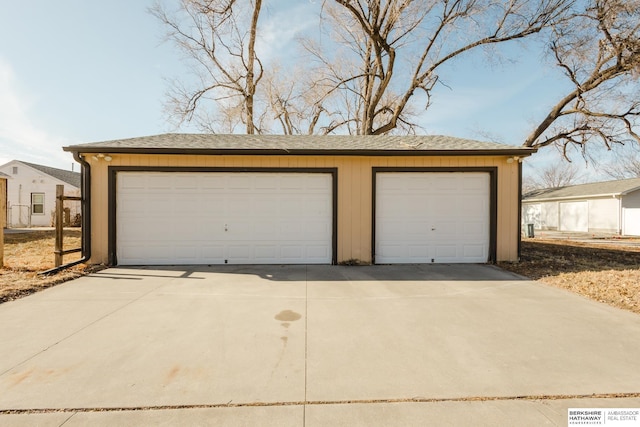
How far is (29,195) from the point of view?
776 inches

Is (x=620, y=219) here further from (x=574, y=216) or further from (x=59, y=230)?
(x=59, y=230)

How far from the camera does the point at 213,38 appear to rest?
15.6 meters

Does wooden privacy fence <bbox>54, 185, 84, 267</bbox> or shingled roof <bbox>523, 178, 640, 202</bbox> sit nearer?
wooden privacy fence <bbox>54, 185, 84, 267</bbox>

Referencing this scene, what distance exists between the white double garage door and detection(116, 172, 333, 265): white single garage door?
0.08 ft

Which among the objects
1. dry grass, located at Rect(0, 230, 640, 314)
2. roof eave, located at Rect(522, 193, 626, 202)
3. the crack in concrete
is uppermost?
roof eave, located at Rect(522, 193, 626, 202)

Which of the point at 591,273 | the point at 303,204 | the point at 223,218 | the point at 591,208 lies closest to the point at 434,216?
the point at 591,273

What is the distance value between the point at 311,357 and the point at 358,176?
5158 mm

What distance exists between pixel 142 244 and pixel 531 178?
56.3m

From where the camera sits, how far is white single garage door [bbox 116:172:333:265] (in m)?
7.06

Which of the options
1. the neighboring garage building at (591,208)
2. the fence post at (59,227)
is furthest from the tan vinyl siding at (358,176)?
the neighboring garage building at (591,208)

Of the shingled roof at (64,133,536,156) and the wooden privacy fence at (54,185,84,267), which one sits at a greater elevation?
the shingled roof at (64,133,536,156)

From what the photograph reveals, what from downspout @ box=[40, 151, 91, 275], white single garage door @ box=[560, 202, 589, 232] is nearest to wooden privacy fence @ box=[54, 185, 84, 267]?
downspout @ box=[40, 151, 91, 275]

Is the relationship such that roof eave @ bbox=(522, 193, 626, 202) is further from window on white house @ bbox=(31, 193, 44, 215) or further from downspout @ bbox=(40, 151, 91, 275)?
window on white house @ bbox=(31, 193, 44, 215)

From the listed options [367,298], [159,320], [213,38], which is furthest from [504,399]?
[213,38]
